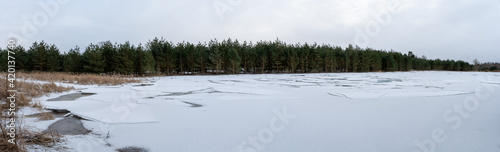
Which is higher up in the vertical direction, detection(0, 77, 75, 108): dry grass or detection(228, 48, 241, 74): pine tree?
detection(228, 48, 241, 74): pine tree

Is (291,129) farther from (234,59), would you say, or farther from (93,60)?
(234,59)

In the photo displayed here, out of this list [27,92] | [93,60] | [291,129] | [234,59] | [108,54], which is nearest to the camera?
[291,129]

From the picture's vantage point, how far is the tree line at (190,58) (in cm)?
2514

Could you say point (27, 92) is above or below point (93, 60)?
below

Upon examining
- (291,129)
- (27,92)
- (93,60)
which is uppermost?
(93,60)

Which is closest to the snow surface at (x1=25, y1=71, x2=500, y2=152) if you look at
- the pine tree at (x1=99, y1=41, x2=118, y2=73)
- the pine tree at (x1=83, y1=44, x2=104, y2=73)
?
the pine tree at (x1=83, y1=44, x2=104, y2=73)

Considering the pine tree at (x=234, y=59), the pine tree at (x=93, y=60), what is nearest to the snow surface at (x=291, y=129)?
the pine tree at (x=93, y=60)

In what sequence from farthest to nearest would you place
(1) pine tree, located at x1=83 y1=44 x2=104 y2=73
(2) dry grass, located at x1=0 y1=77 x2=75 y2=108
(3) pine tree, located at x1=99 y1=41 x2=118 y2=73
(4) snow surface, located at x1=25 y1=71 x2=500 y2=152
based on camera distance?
(3) pine tree, located at x1=99 y1=41 x2=118 y2=73 → (1) pine tree, located at x1=83 y1=44 x2=104 y2=73 → (2) dry grass, located at x1=0 y1=77 x2=75 y2=108 → (4) snow surface, located at x1=25 y1=71 x2=500 y2=152

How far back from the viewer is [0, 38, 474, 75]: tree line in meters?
25.1

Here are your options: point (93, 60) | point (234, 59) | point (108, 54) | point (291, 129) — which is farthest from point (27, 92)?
point (234, 59)

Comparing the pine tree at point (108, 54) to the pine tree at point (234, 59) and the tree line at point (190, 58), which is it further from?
the pine tree at point (234, 59)

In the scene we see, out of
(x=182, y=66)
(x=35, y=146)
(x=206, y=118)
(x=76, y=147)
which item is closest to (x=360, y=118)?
(x=206, y=118)

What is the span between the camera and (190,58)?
3044 cm

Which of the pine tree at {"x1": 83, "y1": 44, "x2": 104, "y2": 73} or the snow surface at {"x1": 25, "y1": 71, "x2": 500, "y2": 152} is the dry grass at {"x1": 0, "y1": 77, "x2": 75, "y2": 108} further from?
the pine tree at {"x1": 83, "y1": 44, "x2": 104, "y2": 73}
